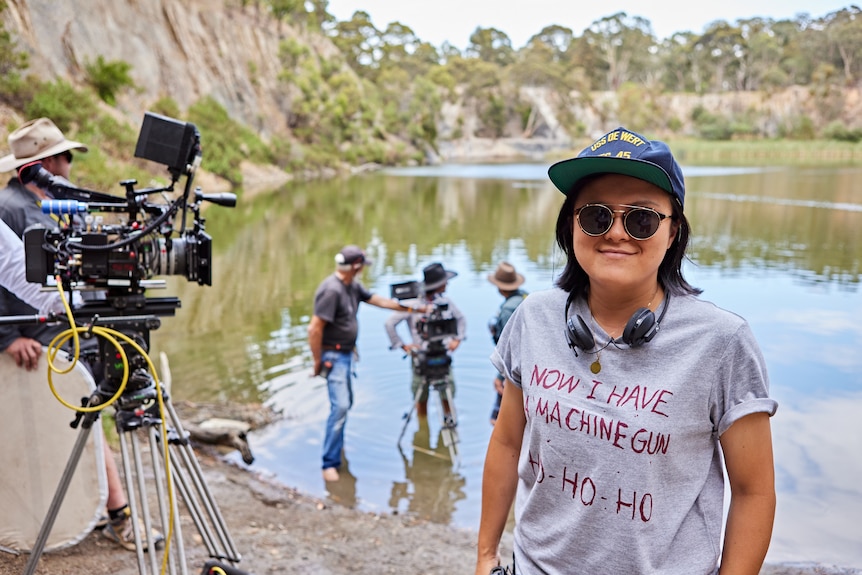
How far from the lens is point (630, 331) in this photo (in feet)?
4.82

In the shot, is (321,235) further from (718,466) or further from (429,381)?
(718,466)

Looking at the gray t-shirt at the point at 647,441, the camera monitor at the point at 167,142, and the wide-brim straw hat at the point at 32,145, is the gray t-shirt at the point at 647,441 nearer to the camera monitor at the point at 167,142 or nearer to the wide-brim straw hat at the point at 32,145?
the camera monitor at the point at 167,142

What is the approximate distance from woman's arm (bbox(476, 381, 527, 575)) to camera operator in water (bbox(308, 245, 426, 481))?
365 centimetres

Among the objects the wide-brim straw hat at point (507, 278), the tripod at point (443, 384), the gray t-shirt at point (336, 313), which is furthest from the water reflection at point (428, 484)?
the wide-brim straw hat at point (507, 278)

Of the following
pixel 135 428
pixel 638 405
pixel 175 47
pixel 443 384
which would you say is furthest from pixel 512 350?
pixel 175 47

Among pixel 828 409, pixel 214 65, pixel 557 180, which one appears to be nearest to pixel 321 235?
pixel 828 409

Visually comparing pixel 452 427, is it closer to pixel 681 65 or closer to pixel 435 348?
pixel 435 348

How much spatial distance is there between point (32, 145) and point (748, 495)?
130 inches

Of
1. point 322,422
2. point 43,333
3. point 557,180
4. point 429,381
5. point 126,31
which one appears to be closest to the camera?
point 557,180

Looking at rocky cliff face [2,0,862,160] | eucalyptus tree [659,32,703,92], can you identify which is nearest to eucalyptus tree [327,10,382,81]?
rocky cliff face [2,0,862,160]

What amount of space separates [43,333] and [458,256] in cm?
1191

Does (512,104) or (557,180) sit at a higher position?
(512,104)

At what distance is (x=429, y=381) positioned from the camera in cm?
572

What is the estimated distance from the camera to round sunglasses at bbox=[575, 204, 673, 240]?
60.1 inches
